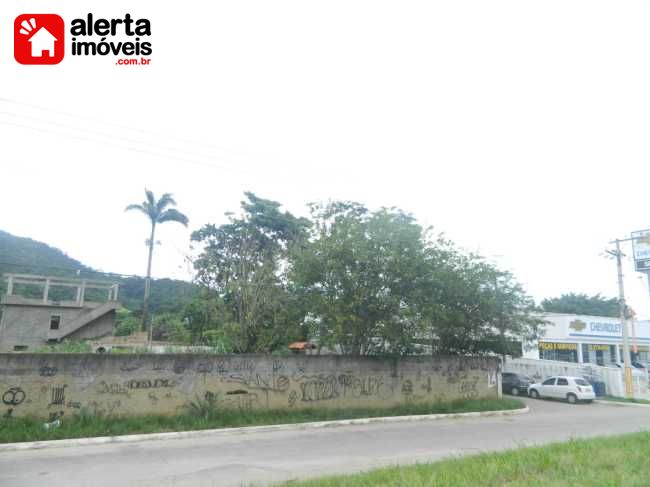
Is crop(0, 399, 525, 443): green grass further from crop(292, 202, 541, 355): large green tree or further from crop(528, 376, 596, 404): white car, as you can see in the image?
crop(528, 376, 596, 404): white car

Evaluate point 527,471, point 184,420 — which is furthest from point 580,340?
point 527,471

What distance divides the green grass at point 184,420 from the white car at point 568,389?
936 cm

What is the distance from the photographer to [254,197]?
124 feet

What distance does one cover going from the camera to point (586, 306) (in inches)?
2852

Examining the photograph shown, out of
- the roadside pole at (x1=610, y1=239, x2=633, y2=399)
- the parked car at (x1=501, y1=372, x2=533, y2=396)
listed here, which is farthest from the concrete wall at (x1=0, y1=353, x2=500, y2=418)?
the roadside pole at (x1=610, y1=239, x2=633, y2=399)

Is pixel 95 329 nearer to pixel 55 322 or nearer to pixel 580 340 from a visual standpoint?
pixel 55 322

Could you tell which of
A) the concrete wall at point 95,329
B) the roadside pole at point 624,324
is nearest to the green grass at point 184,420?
the roadside pole at point 624,324

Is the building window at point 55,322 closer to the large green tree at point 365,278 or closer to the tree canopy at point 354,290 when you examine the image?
the tree canopy at point 354,290

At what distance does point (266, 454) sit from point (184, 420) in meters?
4.06

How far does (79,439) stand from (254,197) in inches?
1089

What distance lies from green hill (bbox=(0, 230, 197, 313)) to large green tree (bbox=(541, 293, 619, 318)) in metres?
54.2

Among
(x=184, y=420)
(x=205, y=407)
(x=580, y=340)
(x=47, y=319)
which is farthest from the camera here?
(x=580, y=340)

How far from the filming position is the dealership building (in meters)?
39.7

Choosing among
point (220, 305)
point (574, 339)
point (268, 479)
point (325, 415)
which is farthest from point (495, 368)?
point (574, 339)
